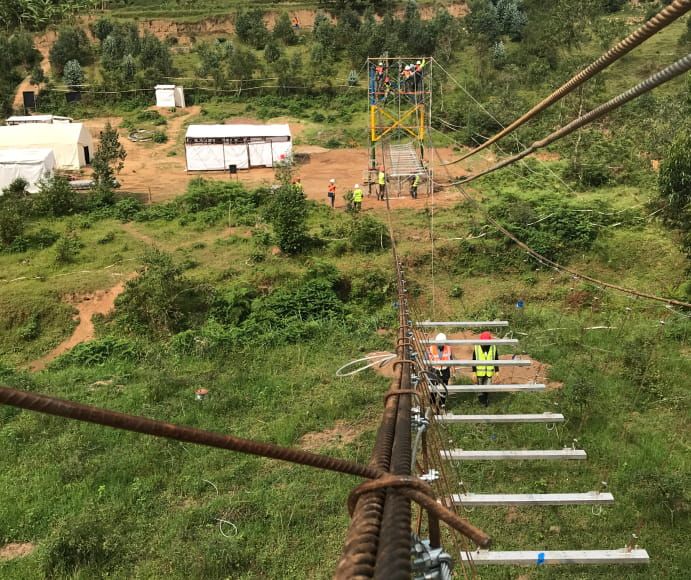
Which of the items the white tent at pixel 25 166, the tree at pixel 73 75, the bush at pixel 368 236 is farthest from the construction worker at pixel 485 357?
the tree at pixel 73 75

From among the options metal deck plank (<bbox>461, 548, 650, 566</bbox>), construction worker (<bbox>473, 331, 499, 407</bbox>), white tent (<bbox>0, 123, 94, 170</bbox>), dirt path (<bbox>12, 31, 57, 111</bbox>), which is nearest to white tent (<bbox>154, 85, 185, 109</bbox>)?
dirt path (<bbox>12, 31, 57, 111</bbox>)

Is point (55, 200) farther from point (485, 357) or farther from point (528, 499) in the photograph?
point (528, 499)

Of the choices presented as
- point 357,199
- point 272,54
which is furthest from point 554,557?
point 272,54

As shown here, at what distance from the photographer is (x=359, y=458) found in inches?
282

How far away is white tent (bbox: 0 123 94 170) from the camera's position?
2325cm

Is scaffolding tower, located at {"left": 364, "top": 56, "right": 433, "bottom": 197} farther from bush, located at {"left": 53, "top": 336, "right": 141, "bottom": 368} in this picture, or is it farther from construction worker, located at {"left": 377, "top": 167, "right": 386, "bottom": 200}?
bush, located at {"left": 53, "top": 336, "right": 141, "bottom": 368}

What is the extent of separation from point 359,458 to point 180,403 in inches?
119

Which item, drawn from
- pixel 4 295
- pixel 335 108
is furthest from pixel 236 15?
pixel 4 295

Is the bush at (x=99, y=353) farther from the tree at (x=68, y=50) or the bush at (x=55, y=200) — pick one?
the tree at (x=68, y=50)

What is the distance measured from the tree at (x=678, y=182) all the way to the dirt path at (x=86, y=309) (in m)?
11.8

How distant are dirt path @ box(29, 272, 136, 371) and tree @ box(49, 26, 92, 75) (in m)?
32.6

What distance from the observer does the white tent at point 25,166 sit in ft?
64.6

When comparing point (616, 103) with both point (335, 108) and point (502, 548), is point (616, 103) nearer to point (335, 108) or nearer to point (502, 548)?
point (502, 548)

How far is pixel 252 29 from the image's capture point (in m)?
45.9
